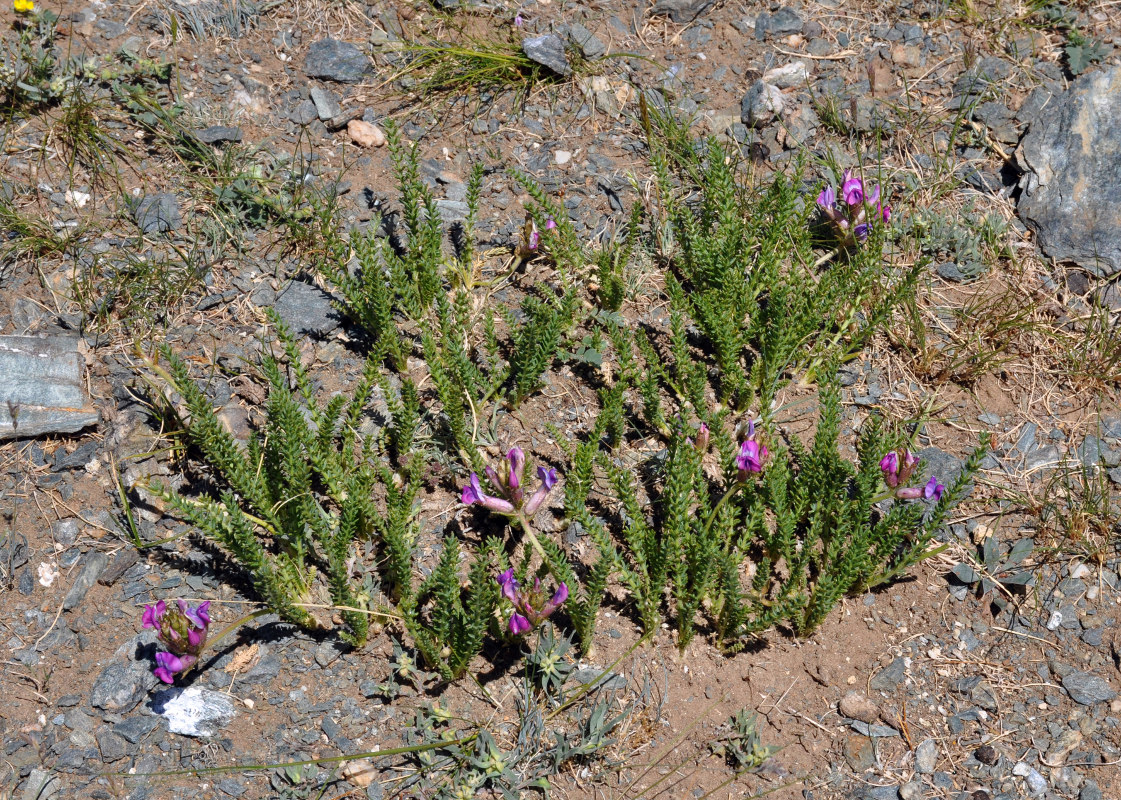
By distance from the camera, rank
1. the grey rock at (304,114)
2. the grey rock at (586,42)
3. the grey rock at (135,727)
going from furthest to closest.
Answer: the grey rock at (586,42), the grey rock at (304,114), the grey rock at (135,727)

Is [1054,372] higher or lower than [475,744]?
higher

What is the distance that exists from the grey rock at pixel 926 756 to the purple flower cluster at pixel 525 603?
Answer: 1.22 meters

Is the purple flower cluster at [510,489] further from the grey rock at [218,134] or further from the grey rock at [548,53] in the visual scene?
the grey rock at [548,53]

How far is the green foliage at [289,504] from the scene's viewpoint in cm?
286

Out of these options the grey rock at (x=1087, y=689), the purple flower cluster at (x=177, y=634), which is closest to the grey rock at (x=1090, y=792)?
the grey rock at (x=1087, y=689)

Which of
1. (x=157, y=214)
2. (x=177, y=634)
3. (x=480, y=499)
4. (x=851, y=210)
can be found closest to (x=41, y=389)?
(x=157, y=214)

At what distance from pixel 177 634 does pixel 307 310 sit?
1.50 meters

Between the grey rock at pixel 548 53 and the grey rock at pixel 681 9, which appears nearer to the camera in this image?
the grey rock at pixel 548 53

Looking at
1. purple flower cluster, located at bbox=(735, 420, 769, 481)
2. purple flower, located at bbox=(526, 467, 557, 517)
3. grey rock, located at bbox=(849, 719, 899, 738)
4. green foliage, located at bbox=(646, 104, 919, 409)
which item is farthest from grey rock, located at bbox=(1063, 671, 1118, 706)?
purple flower, located at bbox=(526, 467, 557, 517)

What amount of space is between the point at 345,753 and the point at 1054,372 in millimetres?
3069

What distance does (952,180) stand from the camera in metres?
4.30

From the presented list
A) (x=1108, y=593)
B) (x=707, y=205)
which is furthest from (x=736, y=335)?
(x=1108, y=593)

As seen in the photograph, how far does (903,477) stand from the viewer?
316 cm

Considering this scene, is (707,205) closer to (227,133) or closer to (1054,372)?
Result: (1054,372)
